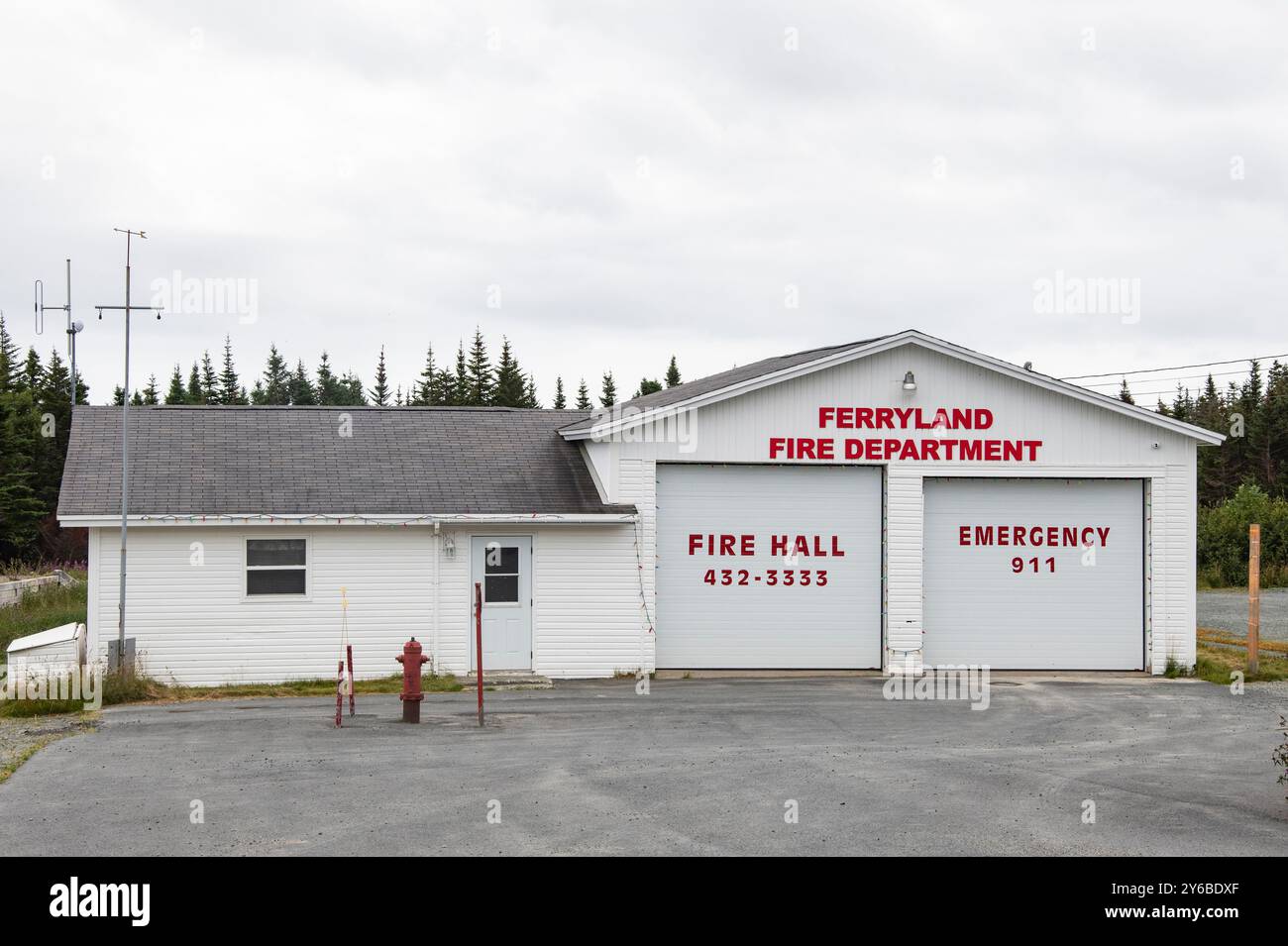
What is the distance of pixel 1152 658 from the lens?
21938mm

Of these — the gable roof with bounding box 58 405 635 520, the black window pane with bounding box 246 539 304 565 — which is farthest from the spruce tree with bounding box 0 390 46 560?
the black window pane with bounding box 246 539 304 565

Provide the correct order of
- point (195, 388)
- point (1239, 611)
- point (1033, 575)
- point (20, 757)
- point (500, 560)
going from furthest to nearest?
point (195, 388) → point (1239, 611) → point (1033, 575) → point (500, 560) → point (20, 757)

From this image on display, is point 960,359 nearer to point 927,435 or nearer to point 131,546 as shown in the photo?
point 927,435

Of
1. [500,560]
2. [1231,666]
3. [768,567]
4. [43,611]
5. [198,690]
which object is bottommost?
[198,690]

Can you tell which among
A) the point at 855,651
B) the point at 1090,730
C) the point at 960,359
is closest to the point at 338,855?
the point at 1090,730

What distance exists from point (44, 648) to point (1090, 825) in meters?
13.9

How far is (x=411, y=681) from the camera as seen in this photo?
15422mm

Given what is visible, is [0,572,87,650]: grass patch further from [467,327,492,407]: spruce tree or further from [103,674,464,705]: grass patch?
[467,327,492,407]: spruce tree

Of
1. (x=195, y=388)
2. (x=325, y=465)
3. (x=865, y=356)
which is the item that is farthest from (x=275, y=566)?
(x=195, y=388)

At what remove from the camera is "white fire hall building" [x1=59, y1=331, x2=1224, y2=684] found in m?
20.4

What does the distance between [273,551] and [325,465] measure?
7.48 feet

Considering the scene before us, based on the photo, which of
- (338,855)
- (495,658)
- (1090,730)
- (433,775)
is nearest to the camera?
(338,855)

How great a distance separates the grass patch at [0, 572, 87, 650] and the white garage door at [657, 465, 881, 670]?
38.7 ft

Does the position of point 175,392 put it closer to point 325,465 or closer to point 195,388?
point 195,388
